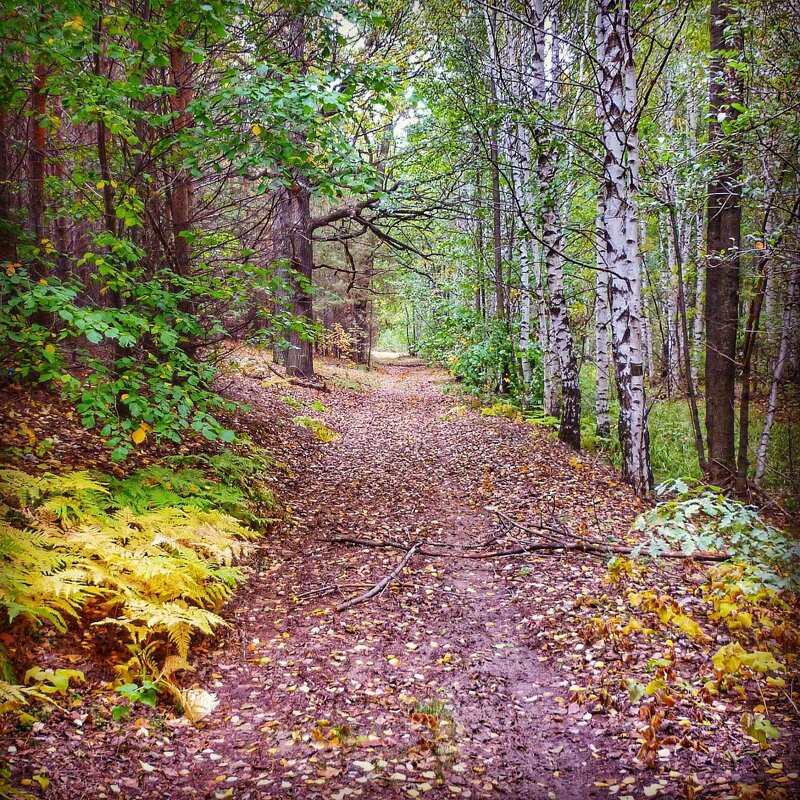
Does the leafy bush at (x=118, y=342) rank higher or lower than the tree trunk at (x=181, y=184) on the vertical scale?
lower

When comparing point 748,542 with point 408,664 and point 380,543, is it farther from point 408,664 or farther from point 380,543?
point 380,543

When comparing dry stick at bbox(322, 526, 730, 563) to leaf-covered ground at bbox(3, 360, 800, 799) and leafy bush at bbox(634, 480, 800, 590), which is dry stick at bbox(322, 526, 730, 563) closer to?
leaf-covered ground at bbox(3, 360, 800, 799)

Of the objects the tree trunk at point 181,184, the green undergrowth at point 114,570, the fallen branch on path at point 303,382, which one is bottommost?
the green undergrowth at point 114,570

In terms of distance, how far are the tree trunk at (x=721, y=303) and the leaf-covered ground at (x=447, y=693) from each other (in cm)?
290

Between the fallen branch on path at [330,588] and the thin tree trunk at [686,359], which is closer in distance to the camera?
the fallen branch on path at [330,588]

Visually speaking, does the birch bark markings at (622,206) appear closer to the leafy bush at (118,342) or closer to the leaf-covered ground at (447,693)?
the leaf-covered ground at (447,693)

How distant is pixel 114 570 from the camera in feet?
13.1

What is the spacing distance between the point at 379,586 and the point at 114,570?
8.25 ft

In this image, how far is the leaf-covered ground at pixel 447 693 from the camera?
290cm

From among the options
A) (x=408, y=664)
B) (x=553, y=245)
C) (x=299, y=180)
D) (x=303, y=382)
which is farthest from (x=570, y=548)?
(x=303, y=382)

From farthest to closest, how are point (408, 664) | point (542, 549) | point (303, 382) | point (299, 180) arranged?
point (303, 382)
point (299, 180)
point (542, 549)
point (408, 664)

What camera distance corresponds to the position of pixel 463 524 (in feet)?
23.6

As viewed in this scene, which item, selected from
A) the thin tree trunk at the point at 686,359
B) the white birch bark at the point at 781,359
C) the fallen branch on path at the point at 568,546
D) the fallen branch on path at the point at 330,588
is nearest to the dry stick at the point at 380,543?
the fallen branch on path at the point at 568,546

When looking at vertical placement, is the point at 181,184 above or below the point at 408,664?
above
